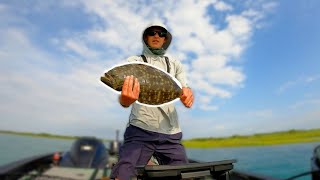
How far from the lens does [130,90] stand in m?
2.16

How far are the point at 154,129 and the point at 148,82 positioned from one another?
538mm

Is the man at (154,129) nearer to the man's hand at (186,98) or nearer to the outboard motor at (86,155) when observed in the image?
the man's hand at (186,98)

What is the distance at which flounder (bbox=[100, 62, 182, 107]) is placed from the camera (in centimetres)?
215

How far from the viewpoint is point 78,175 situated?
320 inches

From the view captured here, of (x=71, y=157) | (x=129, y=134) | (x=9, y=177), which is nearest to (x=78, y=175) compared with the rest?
(x=9, y=177)

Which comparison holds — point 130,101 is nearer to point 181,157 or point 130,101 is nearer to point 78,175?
point 181,157

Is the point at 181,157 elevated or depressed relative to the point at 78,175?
elevated

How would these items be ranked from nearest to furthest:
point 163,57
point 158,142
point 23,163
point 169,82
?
point 169,82
point 158,142
point 163,57
point 23,163

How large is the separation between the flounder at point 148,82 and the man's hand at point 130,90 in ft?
0.11

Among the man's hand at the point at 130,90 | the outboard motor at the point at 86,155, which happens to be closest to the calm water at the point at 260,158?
the outboard motor at the point at 86,155

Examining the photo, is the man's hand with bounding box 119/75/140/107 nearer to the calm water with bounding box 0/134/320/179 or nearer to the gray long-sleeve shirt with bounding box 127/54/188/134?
the gray long-sleeve shirt with bounding box 127/54/188/134

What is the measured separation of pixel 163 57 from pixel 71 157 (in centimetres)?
844

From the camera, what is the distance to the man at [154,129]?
8.20 feet

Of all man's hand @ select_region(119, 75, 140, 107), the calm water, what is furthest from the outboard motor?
man's hand @ select_region(119, 75, 140, 107)
